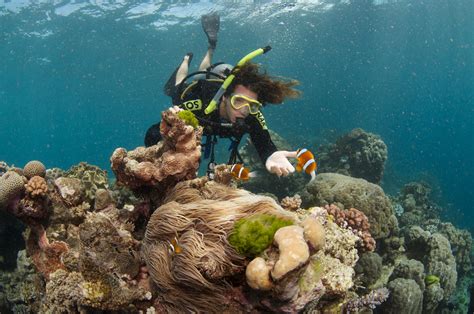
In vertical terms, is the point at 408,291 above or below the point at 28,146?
above

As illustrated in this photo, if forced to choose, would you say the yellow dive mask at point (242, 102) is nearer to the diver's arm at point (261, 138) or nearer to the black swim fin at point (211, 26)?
the diver's arm at point (261, 138)

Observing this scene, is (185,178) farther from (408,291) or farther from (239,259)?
(408,291)

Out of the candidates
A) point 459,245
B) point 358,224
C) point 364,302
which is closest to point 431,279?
point 358,224

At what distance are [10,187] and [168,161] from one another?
7.62 feet

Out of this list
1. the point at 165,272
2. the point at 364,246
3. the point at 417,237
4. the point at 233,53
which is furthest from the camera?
the point at 233,53

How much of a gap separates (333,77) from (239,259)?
7131 centimetres

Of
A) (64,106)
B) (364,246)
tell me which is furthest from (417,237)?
(64,106)

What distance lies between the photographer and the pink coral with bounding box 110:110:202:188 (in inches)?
138

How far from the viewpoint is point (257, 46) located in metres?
38.7

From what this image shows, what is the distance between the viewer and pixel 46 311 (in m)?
3.46

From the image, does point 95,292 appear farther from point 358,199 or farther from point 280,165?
point 358,199

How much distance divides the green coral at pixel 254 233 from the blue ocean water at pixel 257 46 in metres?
22.5

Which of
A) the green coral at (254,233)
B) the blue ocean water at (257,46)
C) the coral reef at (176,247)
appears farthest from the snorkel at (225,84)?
the blue ocean water at (257,46)

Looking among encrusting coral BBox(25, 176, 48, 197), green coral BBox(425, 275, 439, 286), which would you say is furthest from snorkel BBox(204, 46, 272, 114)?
green coral BBox(425, 275, 439, 286)
